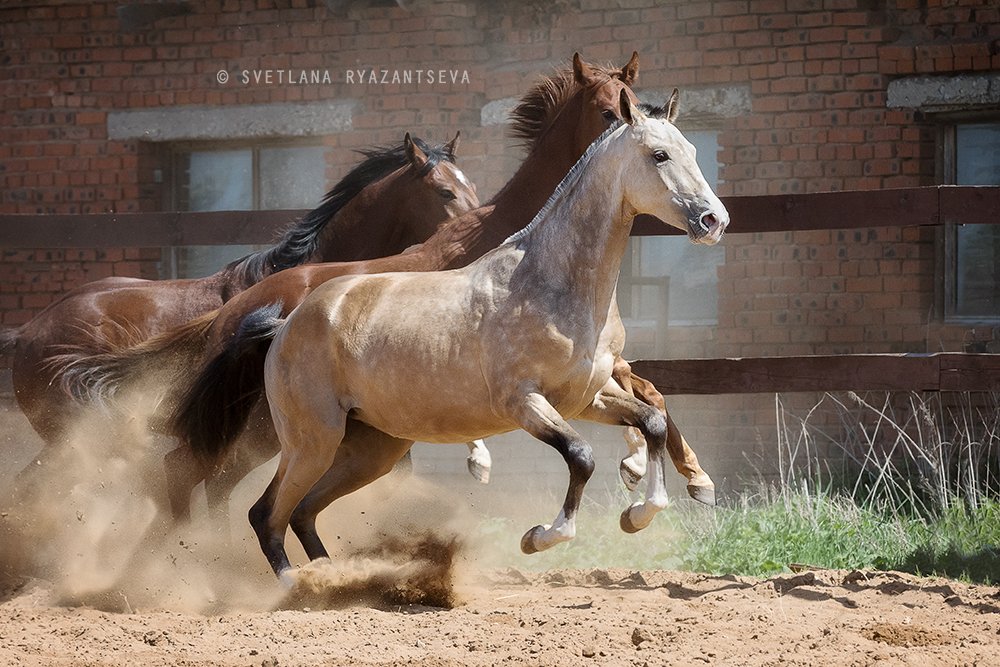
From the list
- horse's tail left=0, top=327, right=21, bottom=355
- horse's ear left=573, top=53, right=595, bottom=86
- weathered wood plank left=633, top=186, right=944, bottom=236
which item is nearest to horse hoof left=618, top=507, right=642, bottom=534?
weathered wood plank left=633, top=186, right=944, bottom=236

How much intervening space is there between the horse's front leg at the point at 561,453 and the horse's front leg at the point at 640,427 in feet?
1.31

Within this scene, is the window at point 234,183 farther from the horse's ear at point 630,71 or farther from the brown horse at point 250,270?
the horse's ear at point 630,71

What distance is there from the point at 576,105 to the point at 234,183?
4695 mm

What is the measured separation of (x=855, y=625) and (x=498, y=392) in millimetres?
1563

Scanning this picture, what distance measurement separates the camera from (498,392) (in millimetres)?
4957

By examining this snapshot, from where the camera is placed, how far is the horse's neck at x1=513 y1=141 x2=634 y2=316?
501 centimetres

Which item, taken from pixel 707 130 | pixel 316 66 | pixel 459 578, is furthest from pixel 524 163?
pixel 316 66

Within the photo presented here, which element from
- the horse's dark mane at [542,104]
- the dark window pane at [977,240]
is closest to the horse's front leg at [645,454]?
the horse's dark mane at [542,104]

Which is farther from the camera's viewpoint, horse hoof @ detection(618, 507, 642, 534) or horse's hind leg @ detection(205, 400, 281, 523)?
horse's hind leg @ detection(205, 400, 281, 523)

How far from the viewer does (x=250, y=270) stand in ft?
22.8

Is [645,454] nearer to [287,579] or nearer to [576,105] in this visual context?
[287,579]

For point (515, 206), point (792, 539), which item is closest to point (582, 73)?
point (515, 206)

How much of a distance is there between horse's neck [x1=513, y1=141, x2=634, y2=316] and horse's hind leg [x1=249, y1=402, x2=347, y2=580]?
107 cm

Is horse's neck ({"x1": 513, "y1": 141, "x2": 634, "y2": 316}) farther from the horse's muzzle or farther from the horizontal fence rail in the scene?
the horizontal fence rail
